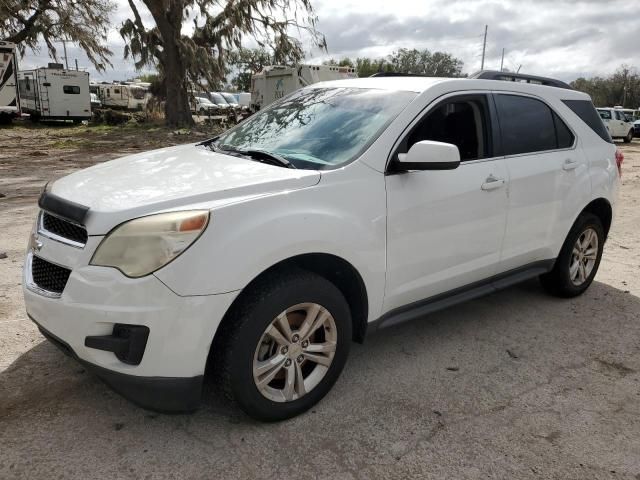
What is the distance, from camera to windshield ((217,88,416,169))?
3.13m

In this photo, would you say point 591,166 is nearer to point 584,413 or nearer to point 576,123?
point 576,123

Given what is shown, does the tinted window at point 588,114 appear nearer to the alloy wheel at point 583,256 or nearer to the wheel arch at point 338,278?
the alloy wheel at point 583,256

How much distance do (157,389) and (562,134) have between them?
3532mm

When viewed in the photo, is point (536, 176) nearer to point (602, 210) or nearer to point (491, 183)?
point (491, 183)

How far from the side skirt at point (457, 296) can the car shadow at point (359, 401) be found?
0.37 metres

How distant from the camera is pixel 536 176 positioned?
393 cm

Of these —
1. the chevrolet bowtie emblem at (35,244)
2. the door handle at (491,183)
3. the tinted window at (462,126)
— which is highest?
the tinted window at (462,126)

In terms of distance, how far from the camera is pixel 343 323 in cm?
293

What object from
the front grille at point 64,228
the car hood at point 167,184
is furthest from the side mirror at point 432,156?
the front grille at point 64,228

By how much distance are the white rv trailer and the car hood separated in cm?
2055

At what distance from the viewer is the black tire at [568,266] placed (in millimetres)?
4465

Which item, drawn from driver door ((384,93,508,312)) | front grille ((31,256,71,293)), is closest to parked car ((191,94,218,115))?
driver door ((384,93,508,312))

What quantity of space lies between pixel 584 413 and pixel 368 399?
118 centimetres

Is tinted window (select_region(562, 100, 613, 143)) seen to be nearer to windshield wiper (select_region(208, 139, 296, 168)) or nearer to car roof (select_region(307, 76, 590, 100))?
car roof (select_region(307, 76, 590, 100))
